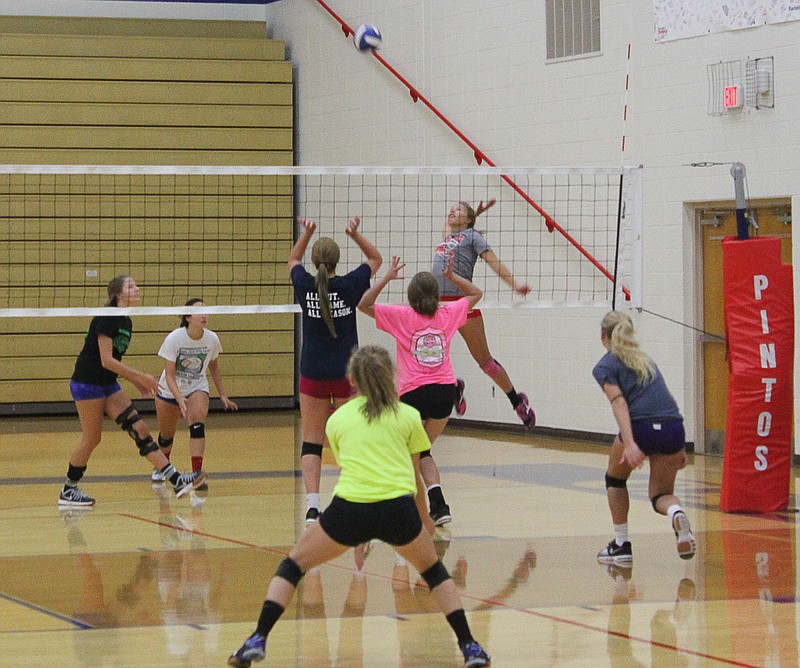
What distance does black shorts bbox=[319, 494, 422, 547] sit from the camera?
5441 millimetres

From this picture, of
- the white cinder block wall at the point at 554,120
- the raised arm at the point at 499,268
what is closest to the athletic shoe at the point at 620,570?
the raised arm at the point at 499,268

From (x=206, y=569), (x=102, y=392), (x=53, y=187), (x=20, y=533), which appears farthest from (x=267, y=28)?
(x=206, y=569)

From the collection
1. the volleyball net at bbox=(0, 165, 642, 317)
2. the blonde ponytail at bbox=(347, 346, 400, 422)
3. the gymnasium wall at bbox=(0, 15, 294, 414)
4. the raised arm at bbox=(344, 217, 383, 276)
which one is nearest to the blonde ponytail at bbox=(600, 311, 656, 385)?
the raised arm at bbox=(344, 217, 383, 276)

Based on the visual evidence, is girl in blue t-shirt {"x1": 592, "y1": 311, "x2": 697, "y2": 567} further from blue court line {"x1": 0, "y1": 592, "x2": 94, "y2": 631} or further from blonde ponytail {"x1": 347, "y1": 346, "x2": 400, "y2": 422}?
blue court line {"x1": 0, "y1": 592, "x2": 94, "y2": 631}

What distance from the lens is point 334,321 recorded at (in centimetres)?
838

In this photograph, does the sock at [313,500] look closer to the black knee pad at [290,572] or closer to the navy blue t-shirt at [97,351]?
the navy blue t-shirt at [97,351]

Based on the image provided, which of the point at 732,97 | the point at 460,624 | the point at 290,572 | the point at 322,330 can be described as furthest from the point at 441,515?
the point at 732,97

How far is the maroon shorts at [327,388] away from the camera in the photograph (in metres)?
8.38

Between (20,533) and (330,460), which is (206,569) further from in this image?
(330,460)

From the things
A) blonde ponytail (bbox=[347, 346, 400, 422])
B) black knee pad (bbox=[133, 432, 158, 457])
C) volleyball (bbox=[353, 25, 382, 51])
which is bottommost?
black knee pad (bbox=[133, 432, 158, 457])

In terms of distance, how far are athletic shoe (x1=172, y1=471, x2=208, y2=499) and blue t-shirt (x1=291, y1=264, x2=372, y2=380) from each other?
2467 millimetres

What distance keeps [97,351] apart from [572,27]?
6.82 meters

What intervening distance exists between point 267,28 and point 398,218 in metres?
4.25

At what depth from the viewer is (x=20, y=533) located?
9047 mm
